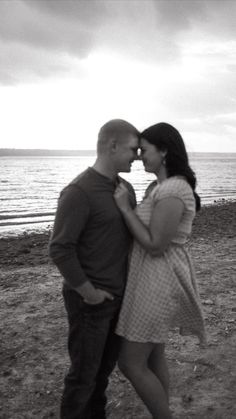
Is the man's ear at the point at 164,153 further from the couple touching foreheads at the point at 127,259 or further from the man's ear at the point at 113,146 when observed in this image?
the man's ear at the point at 113,146

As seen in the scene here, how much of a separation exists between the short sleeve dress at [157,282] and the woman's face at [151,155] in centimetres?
16

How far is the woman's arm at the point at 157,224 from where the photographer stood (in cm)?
286

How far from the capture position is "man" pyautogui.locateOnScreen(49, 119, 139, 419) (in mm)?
2805

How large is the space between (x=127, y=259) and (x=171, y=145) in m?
0.89

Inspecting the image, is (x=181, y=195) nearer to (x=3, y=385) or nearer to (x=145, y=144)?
(x=145, y=144)

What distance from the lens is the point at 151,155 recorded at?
3.08 m

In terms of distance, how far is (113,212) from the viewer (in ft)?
9.67

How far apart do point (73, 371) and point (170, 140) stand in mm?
1803

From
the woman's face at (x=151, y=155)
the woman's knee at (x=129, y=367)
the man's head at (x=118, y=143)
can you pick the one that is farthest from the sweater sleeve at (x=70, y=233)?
the woman's knee at (x=129, y=367)

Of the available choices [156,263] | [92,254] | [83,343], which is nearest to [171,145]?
[156,263]

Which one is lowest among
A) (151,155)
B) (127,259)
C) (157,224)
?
(127,259)

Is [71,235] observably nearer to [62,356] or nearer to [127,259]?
[127,259]

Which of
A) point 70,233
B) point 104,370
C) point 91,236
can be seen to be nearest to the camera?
point 70,233

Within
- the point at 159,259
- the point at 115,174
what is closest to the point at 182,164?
the point at 115,174
